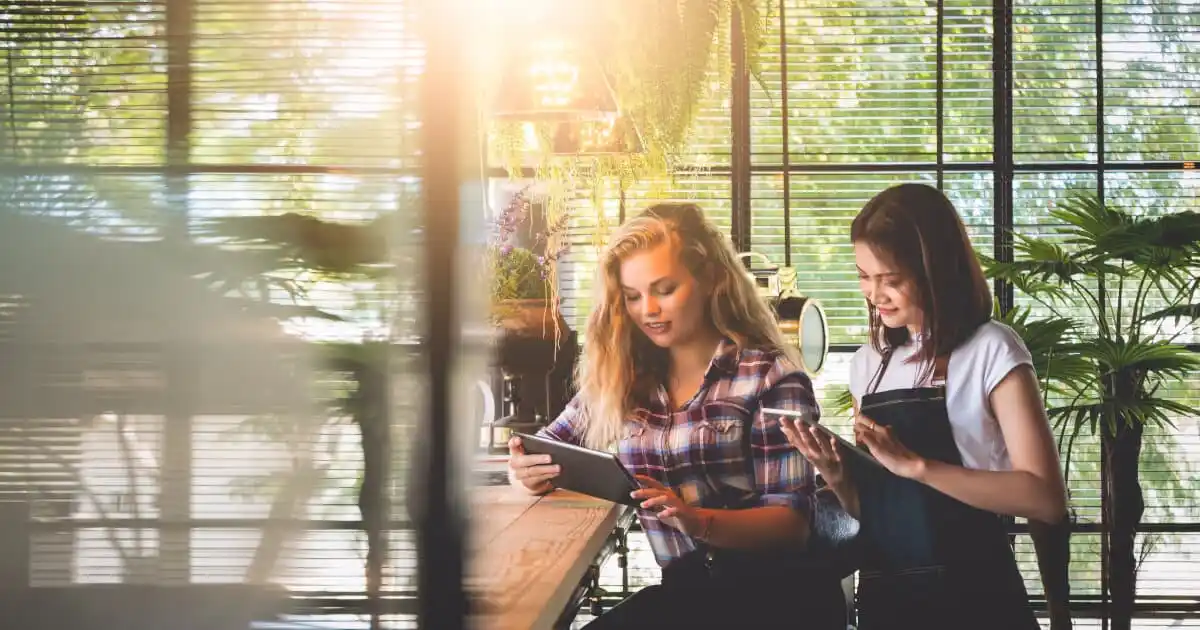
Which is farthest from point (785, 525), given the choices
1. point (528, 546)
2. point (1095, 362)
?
point (1095, 362)

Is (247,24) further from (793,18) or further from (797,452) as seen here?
(793,18)

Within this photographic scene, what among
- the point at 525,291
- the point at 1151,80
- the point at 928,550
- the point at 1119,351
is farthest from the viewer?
the point at 1151,80

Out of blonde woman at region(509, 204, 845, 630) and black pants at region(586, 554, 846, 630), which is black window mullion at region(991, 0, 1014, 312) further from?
black pants at region(586, 554, 846, 630)

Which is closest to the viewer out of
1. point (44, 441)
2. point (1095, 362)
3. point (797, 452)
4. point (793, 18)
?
point (44, 441)

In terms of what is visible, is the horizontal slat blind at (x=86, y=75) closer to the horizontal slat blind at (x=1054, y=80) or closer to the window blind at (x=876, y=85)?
the window blind at (x=876, y=85)

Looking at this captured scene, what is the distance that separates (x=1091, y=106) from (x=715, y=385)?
3.38 meters

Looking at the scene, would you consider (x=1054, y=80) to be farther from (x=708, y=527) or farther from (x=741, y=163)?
(x=708, y=527)

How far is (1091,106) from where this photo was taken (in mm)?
5148

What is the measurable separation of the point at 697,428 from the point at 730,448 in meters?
0.09

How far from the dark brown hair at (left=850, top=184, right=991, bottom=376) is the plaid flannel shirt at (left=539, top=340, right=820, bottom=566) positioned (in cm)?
28

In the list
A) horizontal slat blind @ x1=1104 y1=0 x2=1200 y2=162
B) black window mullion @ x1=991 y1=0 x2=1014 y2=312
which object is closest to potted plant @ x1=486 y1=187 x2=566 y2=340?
black window mullion @ x1=991 y1=0 x2=1014 y2=312

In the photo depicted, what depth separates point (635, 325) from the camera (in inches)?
109

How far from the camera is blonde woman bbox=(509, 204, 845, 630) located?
7.77 ft

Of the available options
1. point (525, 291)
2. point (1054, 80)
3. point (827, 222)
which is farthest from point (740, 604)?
point (1054, 80)
